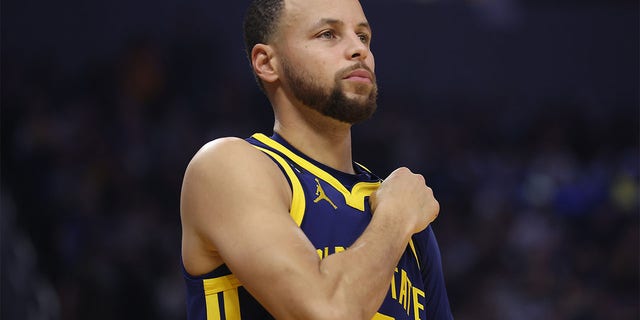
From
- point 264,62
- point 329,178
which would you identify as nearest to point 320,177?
point 329,178

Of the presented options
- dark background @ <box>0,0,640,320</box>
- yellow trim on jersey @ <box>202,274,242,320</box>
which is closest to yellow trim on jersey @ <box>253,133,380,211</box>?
yellow trim on jersey @ <box>202,274,242,320</box>

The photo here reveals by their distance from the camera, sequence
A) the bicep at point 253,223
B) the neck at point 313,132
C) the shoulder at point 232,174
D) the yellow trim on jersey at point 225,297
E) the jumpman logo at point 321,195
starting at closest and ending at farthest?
1. the bicep at point 253,223
2. the shoulder at point 232,174
3. the yellow trim on jersey at point 225,297
4. the jumpman logo at point 321,195
5. the neck at point 313,132

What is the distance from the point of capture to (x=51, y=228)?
22.8ft

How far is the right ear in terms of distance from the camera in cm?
285

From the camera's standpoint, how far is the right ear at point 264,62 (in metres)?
2.85

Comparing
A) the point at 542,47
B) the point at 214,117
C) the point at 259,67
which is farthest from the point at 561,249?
the point at 259,67

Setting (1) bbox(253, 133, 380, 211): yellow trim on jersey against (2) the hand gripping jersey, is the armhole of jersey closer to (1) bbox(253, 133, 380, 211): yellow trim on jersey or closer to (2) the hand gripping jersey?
(2) the hand gripping jersey

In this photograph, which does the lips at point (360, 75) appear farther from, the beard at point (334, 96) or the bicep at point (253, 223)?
the bicep at point (253, 223)

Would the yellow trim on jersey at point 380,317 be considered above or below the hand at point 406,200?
below

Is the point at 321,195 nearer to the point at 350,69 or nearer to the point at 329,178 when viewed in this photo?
the point at 329,178

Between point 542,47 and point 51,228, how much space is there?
5970 millimetres

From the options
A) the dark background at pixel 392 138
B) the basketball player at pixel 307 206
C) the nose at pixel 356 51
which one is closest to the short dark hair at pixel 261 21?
the basketball player at pixel 307 206

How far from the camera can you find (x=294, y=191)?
2.51m

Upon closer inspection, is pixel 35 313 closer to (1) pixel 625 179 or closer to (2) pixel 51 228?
(2) pixel 51 228
